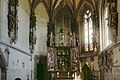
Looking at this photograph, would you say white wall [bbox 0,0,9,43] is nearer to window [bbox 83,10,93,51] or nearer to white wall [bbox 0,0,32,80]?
white wall [bbox 0,0,32,80]

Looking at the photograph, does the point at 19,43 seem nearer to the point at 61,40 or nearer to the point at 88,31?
the point at 61,40

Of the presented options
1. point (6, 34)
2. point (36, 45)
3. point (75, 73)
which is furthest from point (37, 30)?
point (6, 34)

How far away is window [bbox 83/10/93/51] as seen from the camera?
66.4 feet

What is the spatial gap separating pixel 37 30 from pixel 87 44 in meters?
3.96

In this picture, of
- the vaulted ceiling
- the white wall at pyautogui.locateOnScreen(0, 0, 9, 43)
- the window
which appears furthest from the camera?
the vaulted ceiling

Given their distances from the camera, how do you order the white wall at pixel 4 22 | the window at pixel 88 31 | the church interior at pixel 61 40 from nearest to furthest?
the white wall at pixel 4 22 < the church interior at pixel 61 40 < the window at pixel 88 31

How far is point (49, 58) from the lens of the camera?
20.1 m

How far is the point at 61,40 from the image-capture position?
20953 millimetres

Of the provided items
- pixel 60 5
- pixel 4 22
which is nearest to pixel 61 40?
pixel 60 5

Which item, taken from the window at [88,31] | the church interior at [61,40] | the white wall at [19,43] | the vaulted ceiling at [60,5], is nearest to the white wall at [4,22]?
the white wall at [19,43]

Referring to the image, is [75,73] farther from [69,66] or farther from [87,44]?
[87,44]

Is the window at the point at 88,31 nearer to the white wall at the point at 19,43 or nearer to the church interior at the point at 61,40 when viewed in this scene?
the church interior at the point at 61,40

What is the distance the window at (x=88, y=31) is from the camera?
20.2 m

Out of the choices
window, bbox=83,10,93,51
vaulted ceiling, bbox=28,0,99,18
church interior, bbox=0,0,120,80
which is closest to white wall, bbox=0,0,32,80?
church interior, bbox=0,0,120,80
